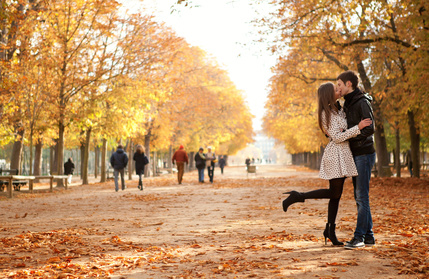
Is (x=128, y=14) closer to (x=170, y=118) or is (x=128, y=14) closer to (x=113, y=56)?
(x=113, y=56)

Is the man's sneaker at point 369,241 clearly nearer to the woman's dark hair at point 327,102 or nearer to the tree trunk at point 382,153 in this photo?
the woman's dark hair at point 327,102

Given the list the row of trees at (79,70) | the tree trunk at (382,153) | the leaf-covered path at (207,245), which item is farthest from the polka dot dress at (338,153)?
the tree trunk at (382,153)

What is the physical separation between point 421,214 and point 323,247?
14.9 ft

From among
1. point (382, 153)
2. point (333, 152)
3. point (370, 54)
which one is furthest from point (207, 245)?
point (382, 153)

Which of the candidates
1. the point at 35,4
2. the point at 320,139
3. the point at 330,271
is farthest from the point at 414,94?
the point at 320,139

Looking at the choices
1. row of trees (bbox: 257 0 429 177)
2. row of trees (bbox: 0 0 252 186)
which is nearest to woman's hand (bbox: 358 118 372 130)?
row of trees (bbox: 257 0 429 177)

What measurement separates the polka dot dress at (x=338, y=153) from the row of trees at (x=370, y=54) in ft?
27.5

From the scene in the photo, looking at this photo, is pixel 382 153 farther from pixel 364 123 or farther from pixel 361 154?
pixel 364 123

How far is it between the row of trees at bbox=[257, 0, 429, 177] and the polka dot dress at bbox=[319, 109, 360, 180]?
8.40m

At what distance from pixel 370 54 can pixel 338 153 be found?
638 inches

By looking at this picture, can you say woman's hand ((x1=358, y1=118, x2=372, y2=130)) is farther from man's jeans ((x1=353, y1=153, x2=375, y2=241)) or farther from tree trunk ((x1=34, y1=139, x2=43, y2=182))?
tree trunk ((x1=34, y1=139, x2=43, y2=182))

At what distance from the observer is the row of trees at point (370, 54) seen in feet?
50.5

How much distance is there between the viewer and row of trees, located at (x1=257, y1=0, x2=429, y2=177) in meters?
15.4

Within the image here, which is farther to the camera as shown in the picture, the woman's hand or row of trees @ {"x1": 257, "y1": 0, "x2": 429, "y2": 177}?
row of trees @ {"x1": 257, "y1": 0, "x2": 429, "y2": 177}
